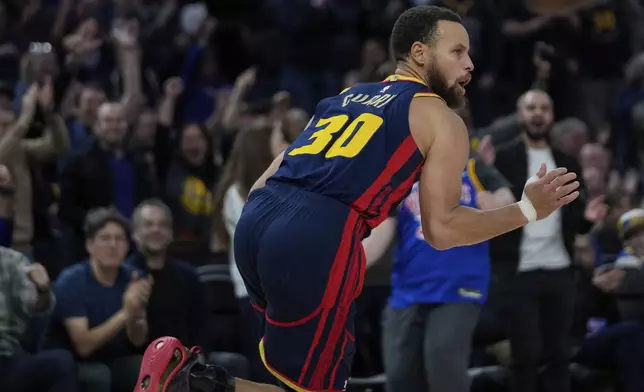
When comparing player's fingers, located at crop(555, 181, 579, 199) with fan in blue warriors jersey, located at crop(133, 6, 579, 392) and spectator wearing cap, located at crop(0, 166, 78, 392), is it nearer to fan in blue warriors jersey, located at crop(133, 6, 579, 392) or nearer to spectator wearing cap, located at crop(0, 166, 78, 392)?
fan in blue warriors jersey, located at crop(133, 6, 579, 392)

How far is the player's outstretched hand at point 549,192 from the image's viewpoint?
14.8ft

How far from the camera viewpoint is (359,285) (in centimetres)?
462

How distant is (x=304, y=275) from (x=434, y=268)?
7.14ft

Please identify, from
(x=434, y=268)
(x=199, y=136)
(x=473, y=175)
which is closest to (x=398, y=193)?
(x=434, y=268)

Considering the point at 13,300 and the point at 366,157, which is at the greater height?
the point at 366,157

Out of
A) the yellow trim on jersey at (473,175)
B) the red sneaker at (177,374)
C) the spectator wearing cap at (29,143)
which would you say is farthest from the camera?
the spectator wearing cap at (29,143)

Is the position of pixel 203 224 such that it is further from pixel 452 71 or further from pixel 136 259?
pixel 452 71

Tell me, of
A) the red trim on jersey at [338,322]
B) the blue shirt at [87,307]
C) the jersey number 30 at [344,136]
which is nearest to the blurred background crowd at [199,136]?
the blue shirt at [87,307]

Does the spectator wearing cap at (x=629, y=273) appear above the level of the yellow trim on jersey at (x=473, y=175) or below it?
below

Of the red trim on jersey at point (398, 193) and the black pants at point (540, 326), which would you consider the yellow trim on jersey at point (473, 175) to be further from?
the red trim on jersey at point (398, 193)

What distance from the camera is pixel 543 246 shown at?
24.5 feet

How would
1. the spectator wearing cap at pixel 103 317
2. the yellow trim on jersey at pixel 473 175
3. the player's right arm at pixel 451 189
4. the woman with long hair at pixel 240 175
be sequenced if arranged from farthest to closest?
1. the woman with long hair at pixel 240 175
2. the spectator wearing cap at pixel 103 317
3. the yellow trim on jersey at pixel 473 175
4. the player's right arm at pixel 451 189

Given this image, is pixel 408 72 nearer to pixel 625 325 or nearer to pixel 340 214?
pixel 340 214

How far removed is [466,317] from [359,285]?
203 centimetres
